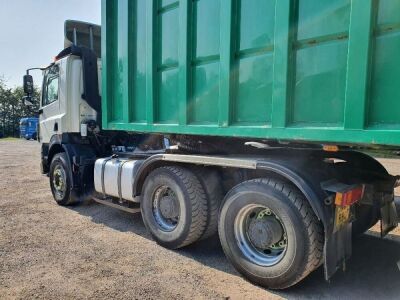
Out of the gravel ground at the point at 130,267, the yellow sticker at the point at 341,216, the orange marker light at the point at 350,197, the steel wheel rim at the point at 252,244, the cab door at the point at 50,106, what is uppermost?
the cab door at the point at 50,106

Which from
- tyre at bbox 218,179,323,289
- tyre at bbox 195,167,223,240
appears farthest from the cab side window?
tyre at bbox 218,179,323,289

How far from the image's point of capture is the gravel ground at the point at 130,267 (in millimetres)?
3146

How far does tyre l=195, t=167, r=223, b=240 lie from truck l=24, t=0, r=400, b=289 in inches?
0.6

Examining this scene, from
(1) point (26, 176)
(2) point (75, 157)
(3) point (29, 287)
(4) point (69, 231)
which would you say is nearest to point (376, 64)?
(3) point (29, 287)

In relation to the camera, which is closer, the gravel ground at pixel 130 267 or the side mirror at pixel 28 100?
the gravel ground at pixel 130 267

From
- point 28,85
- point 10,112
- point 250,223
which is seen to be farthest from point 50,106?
point 10,112

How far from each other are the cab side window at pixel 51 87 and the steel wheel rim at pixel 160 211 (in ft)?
10.8

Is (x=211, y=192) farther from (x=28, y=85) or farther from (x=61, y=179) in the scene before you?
(x=28, y=85)

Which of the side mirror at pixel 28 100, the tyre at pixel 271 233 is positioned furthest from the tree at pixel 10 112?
the tyre at pixel 271 233

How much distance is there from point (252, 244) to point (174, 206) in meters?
1.16

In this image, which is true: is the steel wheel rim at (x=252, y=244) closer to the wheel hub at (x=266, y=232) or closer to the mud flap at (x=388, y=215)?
the wheel hub at (x=266, y=232)

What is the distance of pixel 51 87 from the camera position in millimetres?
6645

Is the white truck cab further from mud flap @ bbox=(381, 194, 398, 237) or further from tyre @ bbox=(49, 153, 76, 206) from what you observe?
mud flap @ bbox=(381, 194, 398, 237)

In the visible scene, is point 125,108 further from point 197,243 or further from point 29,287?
point 29,287
